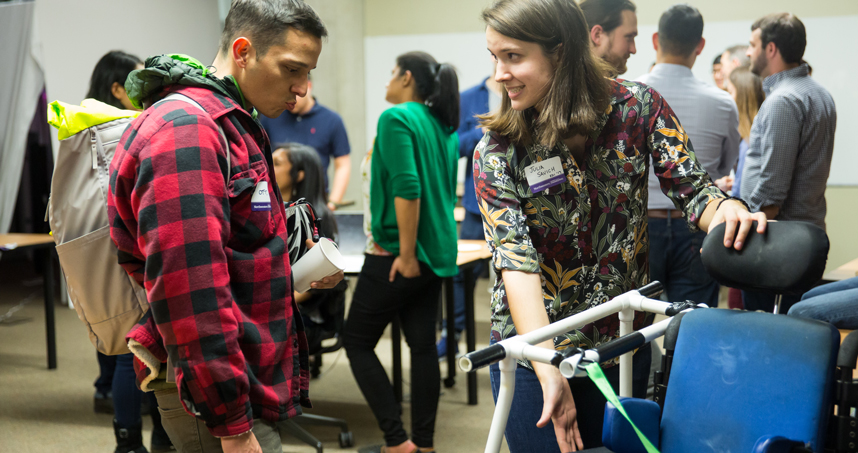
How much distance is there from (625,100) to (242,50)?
2.38 ft

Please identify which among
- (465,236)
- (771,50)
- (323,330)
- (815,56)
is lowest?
(323,330)

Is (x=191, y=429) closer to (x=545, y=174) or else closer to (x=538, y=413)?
(x=538, y=413)

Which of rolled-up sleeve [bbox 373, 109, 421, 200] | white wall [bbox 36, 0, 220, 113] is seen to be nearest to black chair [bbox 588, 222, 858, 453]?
rolled-up sleeve [bbox 373, 109, 421, 200]

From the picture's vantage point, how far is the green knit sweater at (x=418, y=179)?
2.47 meters

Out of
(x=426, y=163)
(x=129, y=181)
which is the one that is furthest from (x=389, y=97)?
(x=129, y=181)

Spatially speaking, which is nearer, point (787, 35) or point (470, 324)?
point (787, 35)

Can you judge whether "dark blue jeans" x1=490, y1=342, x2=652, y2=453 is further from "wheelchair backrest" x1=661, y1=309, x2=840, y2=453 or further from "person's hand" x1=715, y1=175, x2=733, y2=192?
"person's hand" x1=715, y1=175, x2=733, y2=192

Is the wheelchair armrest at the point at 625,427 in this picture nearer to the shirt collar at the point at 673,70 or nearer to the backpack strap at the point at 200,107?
the backpack strap at the point at 200,107

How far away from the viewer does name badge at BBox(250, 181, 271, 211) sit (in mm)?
1175

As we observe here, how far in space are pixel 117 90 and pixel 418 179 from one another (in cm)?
135

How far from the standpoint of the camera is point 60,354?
166 inches

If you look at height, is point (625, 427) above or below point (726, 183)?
below

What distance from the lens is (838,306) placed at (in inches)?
60.7

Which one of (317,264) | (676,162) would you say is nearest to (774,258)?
(676,162)
